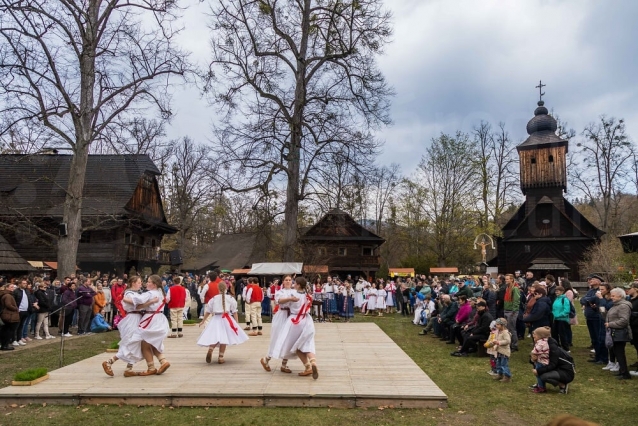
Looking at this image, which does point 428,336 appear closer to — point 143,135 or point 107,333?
point 107,333

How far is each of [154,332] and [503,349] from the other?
6.46m

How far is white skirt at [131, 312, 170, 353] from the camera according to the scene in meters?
8.79

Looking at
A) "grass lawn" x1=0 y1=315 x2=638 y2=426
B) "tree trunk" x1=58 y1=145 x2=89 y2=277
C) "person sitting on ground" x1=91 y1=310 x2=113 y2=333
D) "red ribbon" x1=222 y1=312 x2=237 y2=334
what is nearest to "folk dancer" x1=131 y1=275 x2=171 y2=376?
"red ribbon" x1=222 y1=312 x2=237 y2=334

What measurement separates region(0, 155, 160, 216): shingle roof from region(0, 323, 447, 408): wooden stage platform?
85.8 feet

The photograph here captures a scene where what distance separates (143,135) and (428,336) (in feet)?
44.6

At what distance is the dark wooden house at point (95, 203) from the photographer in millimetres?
33844

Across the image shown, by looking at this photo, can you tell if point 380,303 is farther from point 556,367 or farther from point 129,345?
point 129,345

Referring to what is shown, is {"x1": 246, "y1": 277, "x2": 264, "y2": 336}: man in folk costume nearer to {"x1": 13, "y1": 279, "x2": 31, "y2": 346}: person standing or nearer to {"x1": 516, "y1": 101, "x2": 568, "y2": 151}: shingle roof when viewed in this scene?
{"x1": 13, "y1": 279, "x2": 31, "y2": 346}: person standing

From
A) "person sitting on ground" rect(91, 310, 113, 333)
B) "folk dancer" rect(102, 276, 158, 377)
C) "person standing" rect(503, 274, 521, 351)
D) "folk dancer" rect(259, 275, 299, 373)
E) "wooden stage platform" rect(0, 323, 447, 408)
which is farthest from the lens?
"person sitting on ground" rect(91, 310, 113, 333)

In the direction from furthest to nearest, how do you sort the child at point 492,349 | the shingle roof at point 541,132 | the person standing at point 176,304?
the shingle roof at point 541,132 → the person standing at point 176,304 → the child at point 492,349

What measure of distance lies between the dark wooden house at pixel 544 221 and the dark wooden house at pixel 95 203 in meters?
32.7

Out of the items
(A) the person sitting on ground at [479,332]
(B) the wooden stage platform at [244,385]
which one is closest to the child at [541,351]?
(B) the wooden stage platform at [244,385]

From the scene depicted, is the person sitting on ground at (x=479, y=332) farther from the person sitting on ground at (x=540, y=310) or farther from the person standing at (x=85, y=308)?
the person standing at (x=85, y=308)

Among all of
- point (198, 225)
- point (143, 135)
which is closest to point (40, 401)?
point (143, 135)
